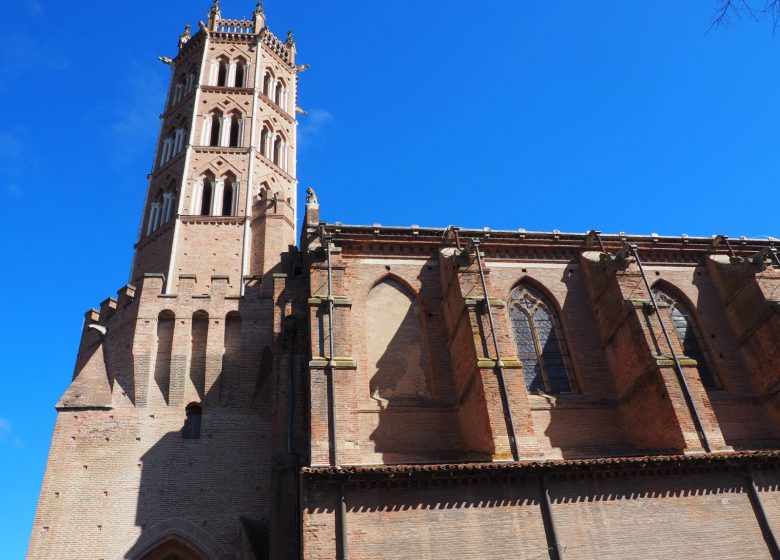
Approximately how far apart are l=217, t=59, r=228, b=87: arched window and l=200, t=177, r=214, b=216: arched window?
645 centimetres

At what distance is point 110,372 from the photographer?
17.8m

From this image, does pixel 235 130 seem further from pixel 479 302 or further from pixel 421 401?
pixel 421 401

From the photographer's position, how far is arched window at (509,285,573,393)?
58.5 feet

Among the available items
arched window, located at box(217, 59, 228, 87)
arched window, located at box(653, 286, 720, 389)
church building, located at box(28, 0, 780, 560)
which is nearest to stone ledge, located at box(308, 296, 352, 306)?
church building, located at box(28, 0, 780, 560)

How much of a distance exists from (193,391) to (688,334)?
14684mm

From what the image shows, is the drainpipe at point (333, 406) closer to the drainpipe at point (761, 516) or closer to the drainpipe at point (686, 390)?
the drainpipe at point (686, 390)

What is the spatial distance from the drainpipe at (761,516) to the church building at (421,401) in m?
0.05

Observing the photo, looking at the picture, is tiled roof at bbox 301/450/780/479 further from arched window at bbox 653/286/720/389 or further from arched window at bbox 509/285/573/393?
arched window at bbox 653/286/720/389

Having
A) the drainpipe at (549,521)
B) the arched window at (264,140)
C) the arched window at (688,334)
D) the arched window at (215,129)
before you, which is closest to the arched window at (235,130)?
the arched window at (215,129)

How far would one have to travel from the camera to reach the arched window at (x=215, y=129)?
2666cm

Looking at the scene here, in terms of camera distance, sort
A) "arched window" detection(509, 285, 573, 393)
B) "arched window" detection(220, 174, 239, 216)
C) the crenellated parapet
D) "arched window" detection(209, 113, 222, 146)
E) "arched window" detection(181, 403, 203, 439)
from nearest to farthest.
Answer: "arched window" detection(181, 403, 203, 439)
the crenellated parapet
"arched window" detection(509, 285, 573, 393)
"arched window" detection(220, 174, 239, 216)
"arched window" detection(209, 113, 222, 146)

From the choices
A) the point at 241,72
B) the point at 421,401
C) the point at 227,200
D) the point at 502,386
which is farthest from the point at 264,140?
the point at 502,386

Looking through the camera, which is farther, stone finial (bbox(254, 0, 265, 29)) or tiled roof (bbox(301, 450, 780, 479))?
stone finial (bbox(254, 0, 265, 29))

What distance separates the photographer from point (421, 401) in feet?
54.6
